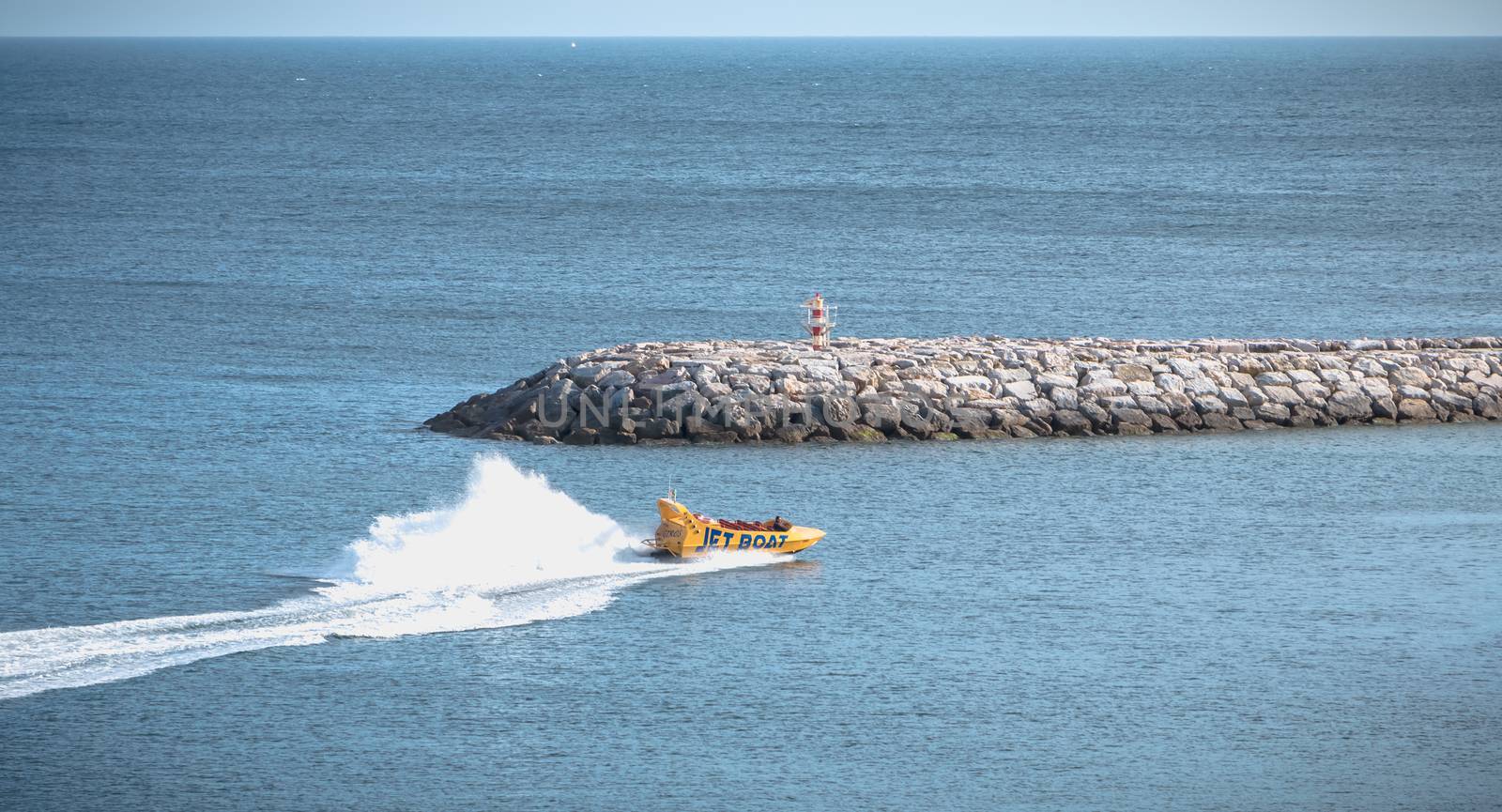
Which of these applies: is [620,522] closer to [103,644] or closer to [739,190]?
[103,644]

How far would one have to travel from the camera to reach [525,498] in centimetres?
2816

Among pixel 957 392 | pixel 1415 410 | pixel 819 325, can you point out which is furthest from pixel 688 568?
pixel 1415 410

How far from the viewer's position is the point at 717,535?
89.2 feet

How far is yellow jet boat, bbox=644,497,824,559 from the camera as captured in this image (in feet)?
88.1

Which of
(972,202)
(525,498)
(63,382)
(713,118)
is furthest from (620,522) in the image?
(713,118)

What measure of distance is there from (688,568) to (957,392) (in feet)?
35.2

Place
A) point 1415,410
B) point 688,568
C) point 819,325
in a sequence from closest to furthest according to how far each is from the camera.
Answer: point 688,568
point 1415,410
point 819,325

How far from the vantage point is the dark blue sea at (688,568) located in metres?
19.8

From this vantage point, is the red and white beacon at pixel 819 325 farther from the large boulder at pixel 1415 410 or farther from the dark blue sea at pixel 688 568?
the large boulder at pixel 1415 410

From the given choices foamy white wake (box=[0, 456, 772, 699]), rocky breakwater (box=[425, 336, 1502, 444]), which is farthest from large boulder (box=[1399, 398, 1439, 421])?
foamy white wake (box=[0, 456, 772, 699])

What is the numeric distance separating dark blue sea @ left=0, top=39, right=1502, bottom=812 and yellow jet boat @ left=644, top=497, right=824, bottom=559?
0.47 metres

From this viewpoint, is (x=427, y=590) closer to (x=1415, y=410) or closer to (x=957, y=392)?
(x=957, y=392)

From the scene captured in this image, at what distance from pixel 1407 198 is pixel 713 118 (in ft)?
213

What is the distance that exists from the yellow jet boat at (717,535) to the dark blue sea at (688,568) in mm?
466
